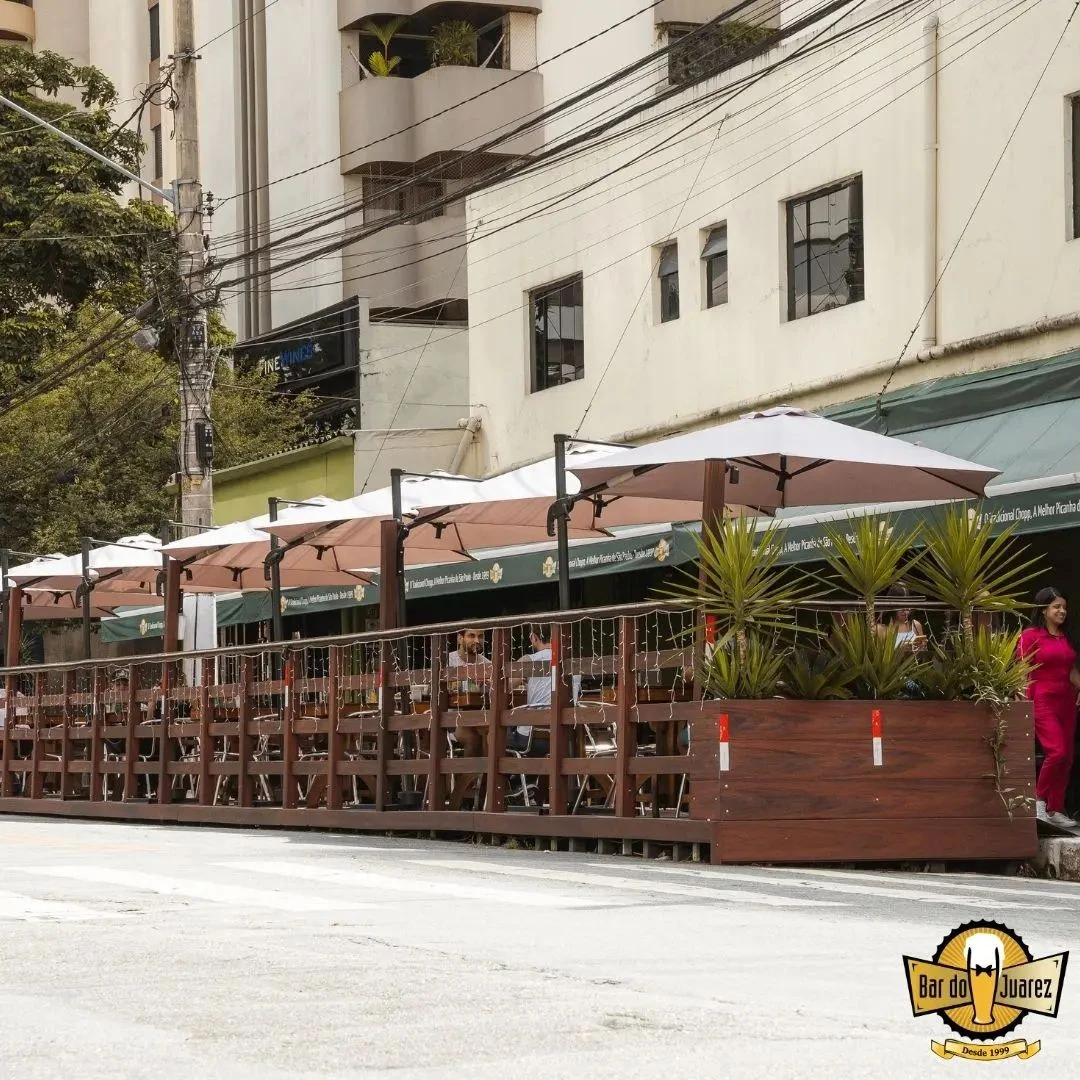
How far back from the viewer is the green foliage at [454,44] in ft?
150

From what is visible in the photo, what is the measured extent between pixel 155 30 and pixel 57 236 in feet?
62.6

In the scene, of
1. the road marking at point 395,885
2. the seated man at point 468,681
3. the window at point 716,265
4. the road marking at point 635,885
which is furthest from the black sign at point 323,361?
the road marking at point 395,885

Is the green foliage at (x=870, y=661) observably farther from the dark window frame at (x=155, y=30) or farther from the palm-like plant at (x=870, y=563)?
the dark window frame at (x=155, y=30)

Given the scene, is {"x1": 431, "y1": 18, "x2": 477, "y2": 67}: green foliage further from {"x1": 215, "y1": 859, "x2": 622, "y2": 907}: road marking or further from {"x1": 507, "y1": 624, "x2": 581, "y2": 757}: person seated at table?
{"x1": 215, "y1": 859, "x2": 622, "y2": 907}: road marking

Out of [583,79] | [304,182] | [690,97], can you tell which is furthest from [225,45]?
[690,97]

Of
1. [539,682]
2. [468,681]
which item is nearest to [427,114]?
[468,681]

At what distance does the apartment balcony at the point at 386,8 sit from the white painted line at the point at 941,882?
35262mm

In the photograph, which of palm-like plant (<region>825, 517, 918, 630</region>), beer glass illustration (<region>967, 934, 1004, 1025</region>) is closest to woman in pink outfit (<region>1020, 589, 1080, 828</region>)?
palm-like plant (<region>825, 517, 918, 630</region>)

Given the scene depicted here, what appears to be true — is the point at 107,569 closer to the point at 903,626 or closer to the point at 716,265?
the point at 716,265

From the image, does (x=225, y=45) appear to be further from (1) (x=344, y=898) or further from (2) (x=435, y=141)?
(1) (x=344, y=898)

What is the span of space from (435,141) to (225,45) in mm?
7144

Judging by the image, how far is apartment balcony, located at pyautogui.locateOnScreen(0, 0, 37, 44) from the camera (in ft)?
192

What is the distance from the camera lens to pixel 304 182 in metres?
46.4

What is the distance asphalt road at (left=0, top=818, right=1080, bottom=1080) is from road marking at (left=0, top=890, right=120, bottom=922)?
0.03 meters
